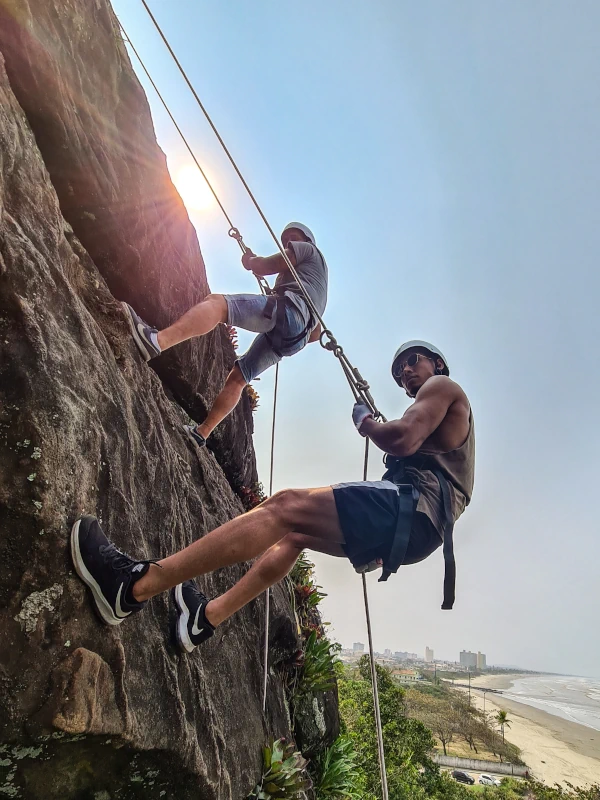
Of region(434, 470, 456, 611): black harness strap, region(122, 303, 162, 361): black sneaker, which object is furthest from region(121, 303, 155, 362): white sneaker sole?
region(434, 470, 456, 611): black harness strap

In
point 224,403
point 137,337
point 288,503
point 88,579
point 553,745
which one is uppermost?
point 224,403

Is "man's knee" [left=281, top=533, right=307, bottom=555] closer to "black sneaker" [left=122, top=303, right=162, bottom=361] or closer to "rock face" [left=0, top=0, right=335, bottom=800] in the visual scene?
"rock face" [left=0, top=0, right=335, bottom=800]

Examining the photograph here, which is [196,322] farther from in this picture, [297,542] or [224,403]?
[297,542]

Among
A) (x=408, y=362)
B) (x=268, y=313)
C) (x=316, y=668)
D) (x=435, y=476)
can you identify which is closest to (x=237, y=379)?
(x=268, y=313)

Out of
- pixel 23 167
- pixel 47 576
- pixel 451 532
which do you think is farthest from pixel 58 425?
pixel 451 532

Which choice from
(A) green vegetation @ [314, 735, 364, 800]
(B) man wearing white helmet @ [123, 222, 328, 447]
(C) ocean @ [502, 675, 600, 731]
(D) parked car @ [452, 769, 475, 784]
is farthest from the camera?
(C) ocean @ [502, 675, 600, 731]

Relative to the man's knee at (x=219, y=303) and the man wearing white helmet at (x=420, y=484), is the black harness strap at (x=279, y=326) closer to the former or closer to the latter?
the man's knee at (x=219, y=303)

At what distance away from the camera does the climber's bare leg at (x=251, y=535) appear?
2.23 meters

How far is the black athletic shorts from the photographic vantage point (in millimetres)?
2654

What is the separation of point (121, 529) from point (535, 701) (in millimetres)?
153804

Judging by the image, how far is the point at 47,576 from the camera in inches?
76.1

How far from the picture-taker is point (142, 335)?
3.15 metres

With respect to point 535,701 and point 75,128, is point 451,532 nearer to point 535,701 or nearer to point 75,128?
point 75,128

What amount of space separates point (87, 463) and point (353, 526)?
56.5 inches
